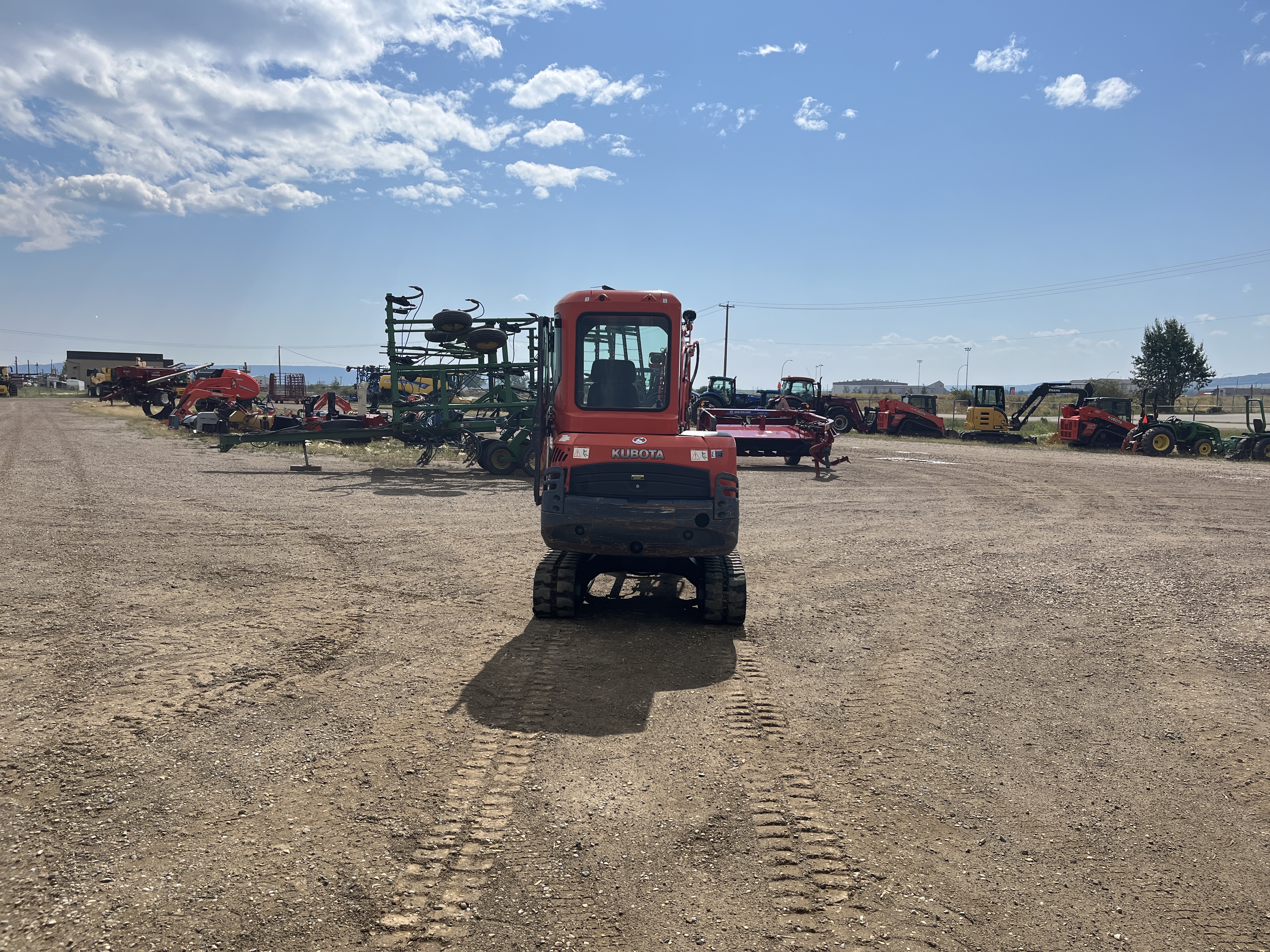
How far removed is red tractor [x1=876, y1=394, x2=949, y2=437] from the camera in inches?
1455

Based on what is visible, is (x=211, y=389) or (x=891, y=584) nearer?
(x=891, y=584)

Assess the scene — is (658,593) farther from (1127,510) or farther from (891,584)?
(1127,510)

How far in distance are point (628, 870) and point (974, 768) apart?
7.44 feet

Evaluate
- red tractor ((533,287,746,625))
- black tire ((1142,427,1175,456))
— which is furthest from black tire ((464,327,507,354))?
black tire ((1142,427,1175,456))

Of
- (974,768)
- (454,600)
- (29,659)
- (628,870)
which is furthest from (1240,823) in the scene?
(29,659)

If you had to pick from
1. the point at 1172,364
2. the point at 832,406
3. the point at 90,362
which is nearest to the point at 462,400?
the point at 832,406

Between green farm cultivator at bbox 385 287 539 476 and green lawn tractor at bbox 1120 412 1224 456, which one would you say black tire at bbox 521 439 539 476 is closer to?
green farm cultivator at bbox 385 287 539 476

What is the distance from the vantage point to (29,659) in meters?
6.00

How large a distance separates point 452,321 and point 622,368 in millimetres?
11596

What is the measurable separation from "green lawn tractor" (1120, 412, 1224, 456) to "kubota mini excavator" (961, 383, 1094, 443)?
15.8 ft

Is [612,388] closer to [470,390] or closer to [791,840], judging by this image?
[791,840]

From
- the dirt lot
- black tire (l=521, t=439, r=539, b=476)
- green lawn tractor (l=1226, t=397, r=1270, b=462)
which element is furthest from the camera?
green lawn tractor (l=1226, t=397, r=1270, b=462)

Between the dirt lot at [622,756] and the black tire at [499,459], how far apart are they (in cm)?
912

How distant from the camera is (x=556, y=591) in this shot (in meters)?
7.31
